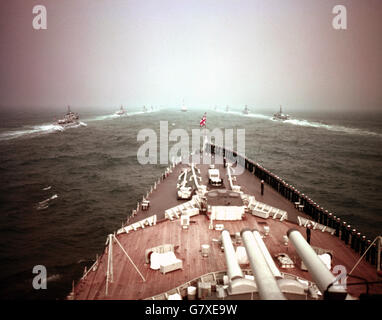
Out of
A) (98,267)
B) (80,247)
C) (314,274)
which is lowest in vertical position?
(80,247)

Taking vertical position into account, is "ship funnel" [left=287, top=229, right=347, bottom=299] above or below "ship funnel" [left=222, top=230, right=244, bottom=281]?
above

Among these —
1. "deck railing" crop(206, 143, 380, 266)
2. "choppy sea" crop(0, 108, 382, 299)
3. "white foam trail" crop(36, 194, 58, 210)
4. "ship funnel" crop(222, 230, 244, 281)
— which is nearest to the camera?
"ship funnel" crop(222, 230, 244, 281)

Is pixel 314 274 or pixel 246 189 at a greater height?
pixel 314 274

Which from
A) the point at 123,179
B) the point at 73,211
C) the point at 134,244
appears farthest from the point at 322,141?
the point at 134,244

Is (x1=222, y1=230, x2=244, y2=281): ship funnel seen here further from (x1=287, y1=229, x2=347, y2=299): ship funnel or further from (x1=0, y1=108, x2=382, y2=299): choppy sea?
(x1=0, y1=108, x2=382, y2=299): choppy sea

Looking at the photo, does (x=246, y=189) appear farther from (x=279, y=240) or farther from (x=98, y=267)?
(x=98, y=267)

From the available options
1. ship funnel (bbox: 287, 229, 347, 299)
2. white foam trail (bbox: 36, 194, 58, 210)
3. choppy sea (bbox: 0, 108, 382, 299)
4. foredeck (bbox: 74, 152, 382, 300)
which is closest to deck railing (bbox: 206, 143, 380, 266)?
foredeck (bbox: 74, 152, 382, 300)

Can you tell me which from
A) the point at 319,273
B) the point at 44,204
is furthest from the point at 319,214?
the point at 44,204
